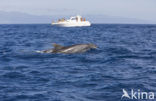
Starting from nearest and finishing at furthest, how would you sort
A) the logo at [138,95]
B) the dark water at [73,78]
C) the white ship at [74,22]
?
the logo at [138,95] < the dark water at [73,78] < the white ship at [74,22]

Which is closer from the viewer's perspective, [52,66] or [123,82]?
[123,82]

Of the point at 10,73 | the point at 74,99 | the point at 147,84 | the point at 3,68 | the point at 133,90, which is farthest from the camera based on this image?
the point at 3,68

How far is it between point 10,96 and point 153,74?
7.10 meters

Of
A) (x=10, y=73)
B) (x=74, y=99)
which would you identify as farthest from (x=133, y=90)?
(x=10, y=73)

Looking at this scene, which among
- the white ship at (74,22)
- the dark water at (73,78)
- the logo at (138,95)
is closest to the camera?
the logo at (138,95)

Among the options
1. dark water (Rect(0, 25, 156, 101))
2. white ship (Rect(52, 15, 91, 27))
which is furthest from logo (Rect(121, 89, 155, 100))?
white ship (Rect(52, 15, 91, 27))

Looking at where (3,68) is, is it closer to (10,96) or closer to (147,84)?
(10,96)

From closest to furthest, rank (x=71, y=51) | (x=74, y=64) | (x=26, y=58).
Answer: (x=74, y=64)
(x=26, y=58)
(x=71, y=51)

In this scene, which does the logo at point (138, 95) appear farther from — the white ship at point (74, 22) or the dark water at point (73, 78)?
the white ship at point (74, 22)

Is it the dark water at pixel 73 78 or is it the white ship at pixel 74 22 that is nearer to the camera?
the dark water at pixel 73 78

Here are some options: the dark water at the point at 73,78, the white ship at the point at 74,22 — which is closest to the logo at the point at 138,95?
the dark water at the point at 73,78

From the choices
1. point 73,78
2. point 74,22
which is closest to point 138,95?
point 73,78

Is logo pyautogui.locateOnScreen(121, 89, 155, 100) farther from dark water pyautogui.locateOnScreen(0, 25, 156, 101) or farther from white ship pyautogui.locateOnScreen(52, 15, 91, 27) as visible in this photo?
white ship pyautogui.locateOnScreen(52, 15, 91, 27)

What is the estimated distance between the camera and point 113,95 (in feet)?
36.9
